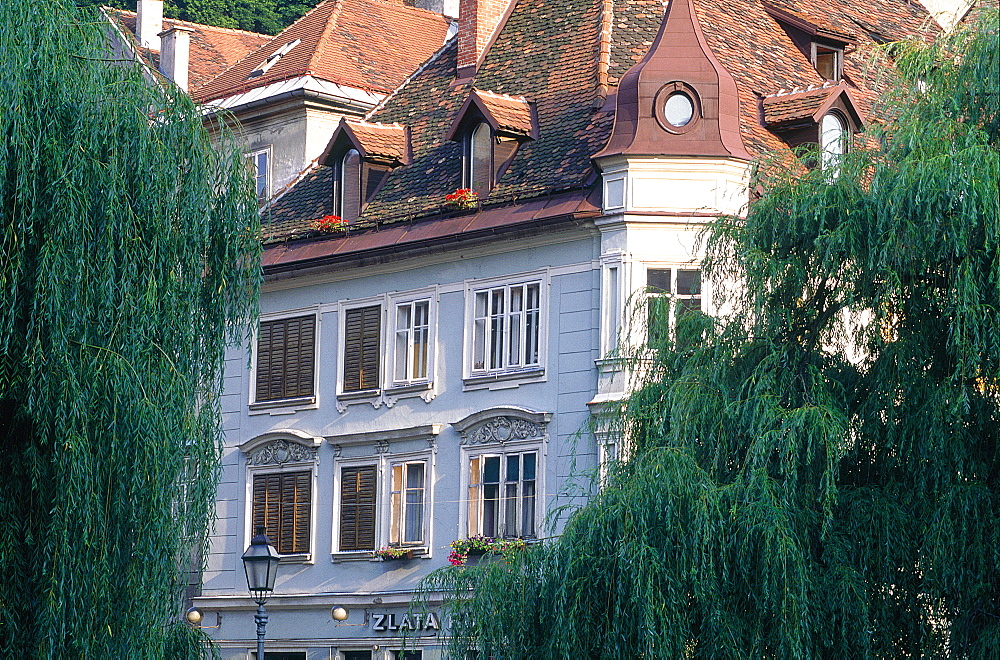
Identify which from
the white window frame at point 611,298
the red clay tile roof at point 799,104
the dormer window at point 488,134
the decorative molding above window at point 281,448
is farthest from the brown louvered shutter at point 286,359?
the red clay tile roof at point 799,104

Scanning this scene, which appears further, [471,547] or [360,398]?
[360,398]

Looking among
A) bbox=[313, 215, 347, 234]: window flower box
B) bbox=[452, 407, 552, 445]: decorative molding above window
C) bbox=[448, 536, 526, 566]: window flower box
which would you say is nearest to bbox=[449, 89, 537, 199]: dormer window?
bbox=[313, 215, 347, 234]: window flower box

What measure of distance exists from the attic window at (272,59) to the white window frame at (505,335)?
9.88 metres

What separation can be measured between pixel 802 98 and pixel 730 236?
12.0 metres

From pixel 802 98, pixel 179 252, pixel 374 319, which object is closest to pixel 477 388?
pixel 374 319

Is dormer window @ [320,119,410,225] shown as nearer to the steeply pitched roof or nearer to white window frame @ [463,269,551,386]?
the steeply pitched roof

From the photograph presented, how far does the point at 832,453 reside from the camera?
1920 centimetres

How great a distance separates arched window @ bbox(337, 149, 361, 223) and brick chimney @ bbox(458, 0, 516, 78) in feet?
9.25

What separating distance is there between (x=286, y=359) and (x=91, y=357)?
1960 cm

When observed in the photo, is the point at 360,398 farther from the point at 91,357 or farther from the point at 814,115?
the point at 91,357

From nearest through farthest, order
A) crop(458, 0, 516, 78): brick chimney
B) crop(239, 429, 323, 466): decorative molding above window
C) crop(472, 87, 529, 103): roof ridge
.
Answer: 1. crop(472, 87, 529, 103): roof ridge
2. crop(239, 429, 323, 466): decorative molding above window
3. crop(458, 0, 516, 78): brick chimney

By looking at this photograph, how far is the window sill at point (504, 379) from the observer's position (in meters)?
32.0

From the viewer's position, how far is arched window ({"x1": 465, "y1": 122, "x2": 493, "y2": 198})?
33781 mm

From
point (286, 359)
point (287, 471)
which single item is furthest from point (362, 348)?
point (287, 471)
